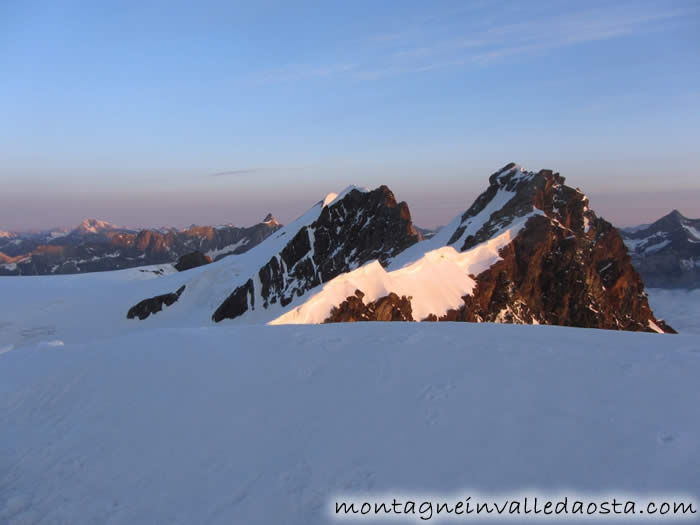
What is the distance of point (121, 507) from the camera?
5910mm

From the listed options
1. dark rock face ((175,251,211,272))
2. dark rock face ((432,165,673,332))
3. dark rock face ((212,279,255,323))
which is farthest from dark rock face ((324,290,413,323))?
dark rock face ((175,251,211,272))

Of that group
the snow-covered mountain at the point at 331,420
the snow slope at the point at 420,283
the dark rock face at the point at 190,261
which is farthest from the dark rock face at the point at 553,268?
the dark rock face at the point at 190,261

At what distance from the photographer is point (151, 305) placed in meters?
68.1

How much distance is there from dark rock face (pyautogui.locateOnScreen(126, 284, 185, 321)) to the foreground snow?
2387 inches

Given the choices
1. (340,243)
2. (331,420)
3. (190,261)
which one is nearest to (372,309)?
(331,420)

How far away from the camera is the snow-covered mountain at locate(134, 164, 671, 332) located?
45.8 metres

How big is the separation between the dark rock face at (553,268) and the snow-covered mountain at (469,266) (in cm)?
18

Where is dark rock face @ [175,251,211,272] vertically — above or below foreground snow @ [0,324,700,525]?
below

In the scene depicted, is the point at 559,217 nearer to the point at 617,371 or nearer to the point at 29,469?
the point at 617,371

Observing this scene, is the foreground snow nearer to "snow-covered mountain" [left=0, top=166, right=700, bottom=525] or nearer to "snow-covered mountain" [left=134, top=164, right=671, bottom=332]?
"snow-covered mountain" [left=0, top=166, right=700, bottom=525]

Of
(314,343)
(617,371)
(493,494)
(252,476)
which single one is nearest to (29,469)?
(252,476)

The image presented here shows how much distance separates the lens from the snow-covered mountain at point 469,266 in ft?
150

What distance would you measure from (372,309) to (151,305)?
158 ft

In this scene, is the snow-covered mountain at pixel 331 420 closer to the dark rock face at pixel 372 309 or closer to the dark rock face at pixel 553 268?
the dark rock face at pixel 372 309
